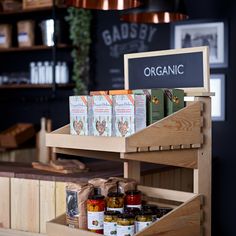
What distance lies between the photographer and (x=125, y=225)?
208 cm

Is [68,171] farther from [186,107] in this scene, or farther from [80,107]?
[186,107]

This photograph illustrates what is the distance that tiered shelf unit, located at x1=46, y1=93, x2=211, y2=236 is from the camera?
2139mm

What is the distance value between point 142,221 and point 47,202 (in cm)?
107

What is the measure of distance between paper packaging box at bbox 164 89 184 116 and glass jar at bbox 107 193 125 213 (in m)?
0.42

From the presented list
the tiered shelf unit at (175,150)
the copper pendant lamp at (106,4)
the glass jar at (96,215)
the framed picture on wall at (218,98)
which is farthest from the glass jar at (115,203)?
the framed picture on wall at (218,98)

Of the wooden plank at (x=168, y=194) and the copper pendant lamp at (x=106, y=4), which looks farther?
the copper pendant lamp at (x=106, y=4)

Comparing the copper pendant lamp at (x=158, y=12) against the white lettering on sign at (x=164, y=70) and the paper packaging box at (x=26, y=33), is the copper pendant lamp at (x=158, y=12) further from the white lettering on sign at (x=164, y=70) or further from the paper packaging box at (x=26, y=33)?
the paper packaging box at (x=26, y=33)

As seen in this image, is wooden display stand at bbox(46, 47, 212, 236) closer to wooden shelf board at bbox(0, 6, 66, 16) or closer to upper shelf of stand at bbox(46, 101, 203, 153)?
upper shelf of stand at bbox(46, 101, 203, 153)

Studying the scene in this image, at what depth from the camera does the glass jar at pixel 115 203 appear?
2184 millimetres

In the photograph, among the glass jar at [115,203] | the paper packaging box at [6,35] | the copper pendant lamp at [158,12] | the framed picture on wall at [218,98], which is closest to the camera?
the glass jar at [115,203]

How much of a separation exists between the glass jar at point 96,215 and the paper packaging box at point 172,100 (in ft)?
1.59

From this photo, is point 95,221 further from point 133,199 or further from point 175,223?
point 175,223

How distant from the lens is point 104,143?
218 cm

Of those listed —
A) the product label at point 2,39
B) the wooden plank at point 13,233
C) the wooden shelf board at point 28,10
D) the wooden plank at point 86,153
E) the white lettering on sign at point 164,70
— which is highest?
the wooden shelf board at point 28,10
